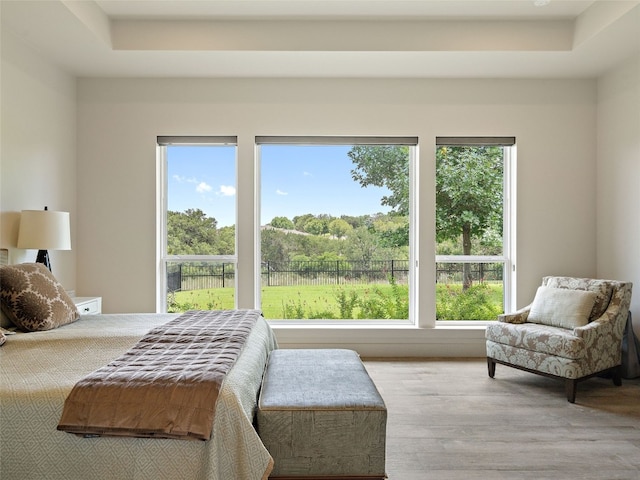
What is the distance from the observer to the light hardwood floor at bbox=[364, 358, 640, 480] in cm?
237

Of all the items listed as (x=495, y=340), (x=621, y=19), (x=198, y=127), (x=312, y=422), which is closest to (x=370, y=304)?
(x=495, y=340)

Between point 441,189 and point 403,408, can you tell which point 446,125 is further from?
point 403,408

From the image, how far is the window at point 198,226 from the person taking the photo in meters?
4.73

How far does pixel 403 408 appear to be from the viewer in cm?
319

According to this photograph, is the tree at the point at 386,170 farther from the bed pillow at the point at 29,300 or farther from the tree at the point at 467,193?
the bed pillow at the point at 29,300

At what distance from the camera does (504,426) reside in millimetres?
2883

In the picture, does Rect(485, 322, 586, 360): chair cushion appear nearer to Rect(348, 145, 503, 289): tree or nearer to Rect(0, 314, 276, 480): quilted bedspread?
Rect(348, 145, 503, 289): tree

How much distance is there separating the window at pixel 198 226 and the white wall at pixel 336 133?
19 cm

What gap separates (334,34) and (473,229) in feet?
7.89

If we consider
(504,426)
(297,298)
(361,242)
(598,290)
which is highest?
(361,242)

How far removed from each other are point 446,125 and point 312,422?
11.5ft

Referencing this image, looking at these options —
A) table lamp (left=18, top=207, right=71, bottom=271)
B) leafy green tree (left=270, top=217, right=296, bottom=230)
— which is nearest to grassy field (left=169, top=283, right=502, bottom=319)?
leafy green tree (left=270, top=217, right=296, bottom=230)

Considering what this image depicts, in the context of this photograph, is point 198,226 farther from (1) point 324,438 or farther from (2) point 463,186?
(1) point 324,438

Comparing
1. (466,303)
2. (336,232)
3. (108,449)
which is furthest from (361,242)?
(108,449)
